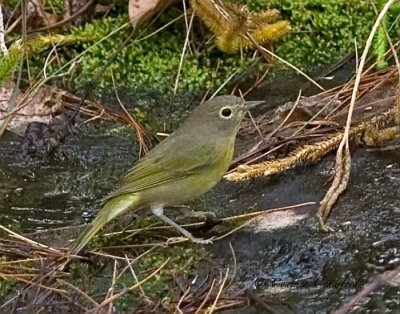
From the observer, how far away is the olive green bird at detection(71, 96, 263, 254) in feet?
15.4

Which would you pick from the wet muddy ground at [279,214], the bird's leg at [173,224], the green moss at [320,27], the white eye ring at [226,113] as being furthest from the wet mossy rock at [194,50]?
the bird's leg at [173,224]

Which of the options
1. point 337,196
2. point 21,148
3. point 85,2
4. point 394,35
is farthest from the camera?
point 85,2

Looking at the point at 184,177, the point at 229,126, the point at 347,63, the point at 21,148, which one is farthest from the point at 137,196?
the point at 347,63

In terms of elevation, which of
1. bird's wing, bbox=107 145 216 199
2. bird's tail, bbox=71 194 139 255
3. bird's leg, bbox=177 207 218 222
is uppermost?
bird's wing, bbox=107 145 216 199

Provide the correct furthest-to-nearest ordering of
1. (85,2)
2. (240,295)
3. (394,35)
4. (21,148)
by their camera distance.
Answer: (85,2) < (394,35) < (21,148) < (240,295)

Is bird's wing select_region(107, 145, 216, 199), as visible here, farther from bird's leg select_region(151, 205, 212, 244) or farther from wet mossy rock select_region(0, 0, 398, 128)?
wet mossy rock select_region(0, 0, 398, 128)

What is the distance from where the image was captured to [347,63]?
21.0 ft

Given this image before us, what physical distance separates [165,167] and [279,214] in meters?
0.67

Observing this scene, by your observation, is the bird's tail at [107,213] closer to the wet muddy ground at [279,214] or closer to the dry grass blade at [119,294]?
the wet muddy ground at [279,214]

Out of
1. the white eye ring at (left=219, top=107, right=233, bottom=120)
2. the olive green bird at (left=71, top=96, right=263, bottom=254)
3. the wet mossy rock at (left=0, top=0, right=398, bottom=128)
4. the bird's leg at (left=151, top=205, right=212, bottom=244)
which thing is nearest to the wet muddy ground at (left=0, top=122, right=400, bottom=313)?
the bird's leg at (left=151, top=205, right=212, bottom=244)

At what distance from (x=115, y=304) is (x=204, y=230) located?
34.0 inches

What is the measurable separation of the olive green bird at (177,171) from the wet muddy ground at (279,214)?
22 centimetres

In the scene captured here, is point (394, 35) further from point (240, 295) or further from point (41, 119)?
point (240, 295)

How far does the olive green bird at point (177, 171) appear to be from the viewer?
4.70 meters
